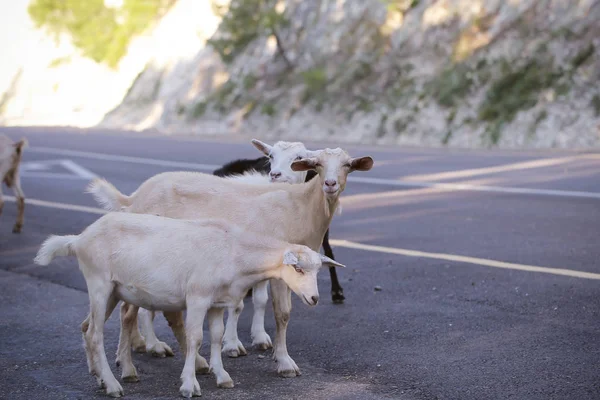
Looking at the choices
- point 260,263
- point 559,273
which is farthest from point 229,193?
point 559,273

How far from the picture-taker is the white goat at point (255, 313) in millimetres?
7613

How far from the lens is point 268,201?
7.66 m

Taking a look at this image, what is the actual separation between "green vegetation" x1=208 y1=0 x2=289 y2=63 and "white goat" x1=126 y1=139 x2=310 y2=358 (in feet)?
77.6

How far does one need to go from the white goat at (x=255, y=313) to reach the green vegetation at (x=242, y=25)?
77.6 feet

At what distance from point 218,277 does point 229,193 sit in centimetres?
135

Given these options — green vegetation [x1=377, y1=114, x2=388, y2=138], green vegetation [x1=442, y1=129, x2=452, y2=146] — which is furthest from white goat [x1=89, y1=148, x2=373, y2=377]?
green vegetation [x1=377, y1=114, x2=388, y2=138]

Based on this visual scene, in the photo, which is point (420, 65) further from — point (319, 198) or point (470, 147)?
point (319, 198)

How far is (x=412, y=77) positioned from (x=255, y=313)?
19032 millimetres

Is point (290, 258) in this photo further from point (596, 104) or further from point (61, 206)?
point (596, 104)

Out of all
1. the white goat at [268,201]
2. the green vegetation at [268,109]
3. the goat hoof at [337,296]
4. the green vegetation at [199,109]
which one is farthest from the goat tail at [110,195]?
the green vegetation at [199,109]

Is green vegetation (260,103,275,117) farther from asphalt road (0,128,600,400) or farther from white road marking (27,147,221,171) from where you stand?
asphalt road (0,128,600,400)

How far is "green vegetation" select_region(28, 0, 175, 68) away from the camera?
4784cm

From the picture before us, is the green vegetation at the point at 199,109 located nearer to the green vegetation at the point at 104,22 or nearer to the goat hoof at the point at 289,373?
the green vegetation at the point at 104,22

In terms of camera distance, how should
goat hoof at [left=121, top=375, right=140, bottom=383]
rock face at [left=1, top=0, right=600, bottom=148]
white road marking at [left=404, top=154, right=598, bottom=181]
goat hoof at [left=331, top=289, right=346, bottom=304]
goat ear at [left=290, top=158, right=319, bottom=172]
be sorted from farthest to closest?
rock face at [left=1, top=0, right=600, bottom=148], white road marking at [left=404, top=154, right=598, bottom=181], goat hoof at [left=331, top=289, right=346, bottom=304], goat ear at [left=290, top=158, right=319, bottom=172], goat hoof at [left=121, top=375, right=140, bottom=383]
